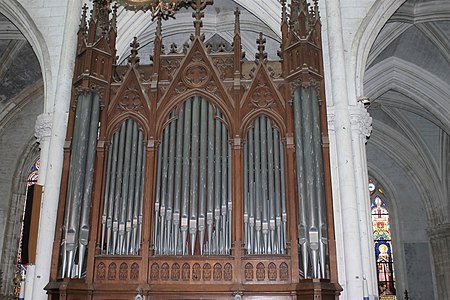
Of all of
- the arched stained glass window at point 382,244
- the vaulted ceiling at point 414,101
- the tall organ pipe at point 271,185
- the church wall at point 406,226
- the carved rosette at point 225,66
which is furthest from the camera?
the arched stained glass window at point 382,244

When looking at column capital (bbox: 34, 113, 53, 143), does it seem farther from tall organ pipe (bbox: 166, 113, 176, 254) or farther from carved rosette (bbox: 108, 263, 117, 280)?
carved rosette (bbox: 108, 263, 117, 280)

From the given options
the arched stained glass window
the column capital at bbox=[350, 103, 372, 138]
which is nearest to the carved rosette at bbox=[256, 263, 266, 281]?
the column capital at bbox=[350, 103, 372, 138]

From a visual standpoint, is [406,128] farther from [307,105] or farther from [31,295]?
[31,295]

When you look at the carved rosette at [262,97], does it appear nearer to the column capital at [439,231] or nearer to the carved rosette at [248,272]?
the carved rosette at [248,272]

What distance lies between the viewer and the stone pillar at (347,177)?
8844mm

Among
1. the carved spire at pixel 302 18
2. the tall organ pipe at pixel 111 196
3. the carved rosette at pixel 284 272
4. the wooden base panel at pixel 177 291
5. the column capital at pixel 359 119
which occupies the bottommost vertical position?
the wooden base panel at pixel 177 291

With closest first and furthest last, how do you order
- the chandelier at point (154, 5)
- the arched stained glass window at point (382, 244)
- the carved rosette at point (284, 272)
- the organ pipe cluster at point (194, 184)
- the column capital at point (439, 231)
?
the carved rosette at point (284, 272) → the organ pipe cluster at point (194, 184) → the chandelier at point (154, 5) → the column capital at point (439, 231) → the arched stained glass window at point (382, 244)

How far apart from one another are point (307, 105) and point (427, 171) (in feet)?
40.7

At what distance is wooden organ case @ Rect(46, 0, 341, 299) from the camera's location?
8.34m

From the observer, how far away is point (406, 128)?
19469 mm

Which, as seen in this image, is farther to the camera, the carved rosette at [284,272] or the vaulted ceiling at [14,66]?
the vaulted ceiling at [14,66]

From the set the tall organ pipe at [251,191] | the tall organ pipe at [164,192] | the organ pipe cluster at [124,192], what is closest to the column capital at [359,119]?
the tall organ pipe at [251,191]

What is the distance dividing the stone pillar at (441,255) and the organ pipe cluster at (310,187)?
11.8 metres

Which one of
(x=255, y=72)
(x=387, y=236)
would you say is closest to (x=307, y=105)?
(x=255, y=72)
